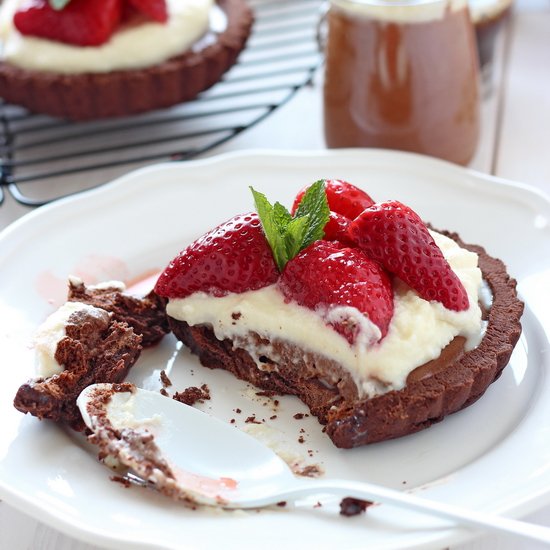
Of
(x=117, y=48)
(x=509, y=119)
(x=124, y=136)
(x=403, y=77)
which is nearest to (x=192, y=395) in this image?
(x=403, y=77)

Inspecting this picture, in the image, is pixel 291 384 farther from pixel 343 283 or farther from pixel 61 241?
pixel 61 241

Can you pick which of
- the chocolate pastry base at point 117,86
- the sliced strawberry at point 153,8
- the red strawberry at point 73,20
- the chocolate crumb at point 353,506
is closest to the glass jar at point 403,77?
the chocolate pastry base at point 117,86

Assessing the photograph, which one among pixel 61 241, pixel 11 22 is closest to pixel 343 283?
pixel 61 241

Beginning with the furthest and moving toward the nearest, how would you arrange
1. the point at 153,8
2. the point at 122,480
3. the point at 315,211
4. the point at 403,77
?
the point at 153,8 < the point at 403,77 < the point at 315,211 < the point at 122,480

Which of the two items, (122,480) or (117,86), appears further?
(117,86)

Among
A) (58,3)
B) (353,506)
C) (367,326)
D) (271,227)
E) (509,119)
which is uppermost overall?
(58,3)

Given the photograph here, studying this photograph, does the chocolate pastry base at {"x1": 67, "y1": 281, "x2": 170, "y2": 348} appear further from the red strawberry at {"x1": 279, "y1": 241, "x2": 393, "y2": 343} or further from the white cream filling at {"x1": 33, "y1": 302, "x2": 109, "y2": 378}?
the red strawberry at {"x1": 279, "y1": 241, "x2": 393, "y2": 343}

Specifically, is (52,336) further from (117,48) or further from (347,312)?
(117,48)
